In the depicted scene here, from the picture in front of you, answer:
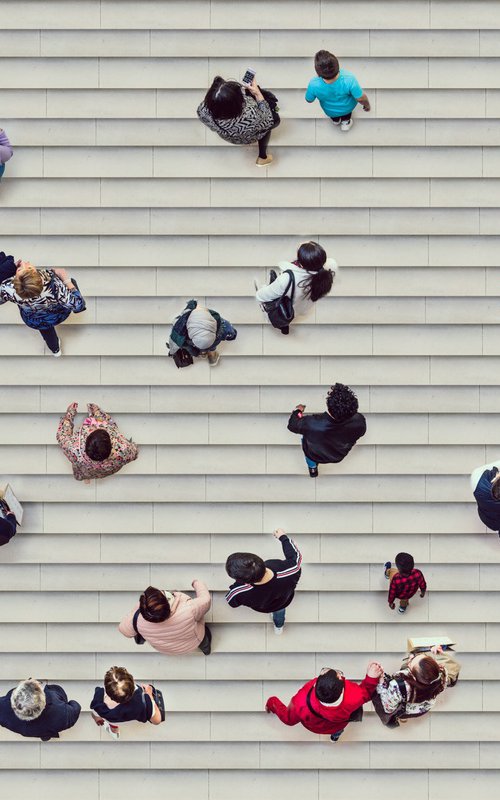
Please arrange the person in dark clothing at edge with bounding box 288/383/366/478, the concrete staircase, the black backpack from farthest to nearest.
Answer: the concrete staircase
the black backpack
the person in dark clothing at edge with bounding box 288/383/366/478

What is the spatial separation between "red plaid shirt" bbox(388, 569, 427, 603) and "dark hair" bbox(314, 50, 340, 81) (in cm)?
491

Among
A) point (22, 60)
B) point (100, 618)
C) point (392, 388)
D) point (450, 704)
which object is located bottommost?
point (450, 704)

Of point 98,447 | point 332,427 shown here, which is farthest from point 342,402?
point 98,447

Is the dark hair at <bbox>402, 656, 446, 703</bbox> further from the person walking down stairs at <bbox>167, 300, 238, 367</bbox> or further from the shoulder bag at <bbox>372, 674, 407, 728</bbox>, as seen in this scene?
the person walking down stairs at <bbox>167, 300, 238, 367</bbox>

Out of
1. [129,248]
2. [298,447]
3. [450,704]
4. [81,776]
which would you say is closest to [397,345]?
[298,447]

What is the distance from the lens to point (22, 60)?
8.80 m

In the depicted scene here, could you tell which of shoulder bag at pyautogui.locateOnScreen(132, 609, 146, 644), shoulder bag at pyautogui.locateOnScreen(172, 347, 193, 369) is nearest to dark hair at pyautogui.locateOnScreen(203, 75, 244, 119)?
shoulder bag at pyautogui.locateOnScreen(172, 347, 193, 369)

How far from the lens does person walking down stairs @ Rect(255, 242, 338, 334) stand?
759 cm

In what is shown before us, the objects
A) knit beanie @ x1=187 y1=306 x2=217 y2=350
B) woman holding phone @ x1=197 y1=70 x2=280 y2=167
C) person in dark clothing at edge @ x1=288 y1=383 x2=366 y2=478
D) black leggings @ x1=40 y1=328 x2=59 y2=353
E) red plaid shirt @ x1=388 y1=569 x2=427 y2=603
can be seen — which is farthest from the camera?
black leggings @ x1=40 y1=328 x2=59 y2=353

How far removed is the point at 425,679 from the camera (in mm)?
7633

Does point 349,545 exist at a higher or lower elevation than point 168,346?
lower

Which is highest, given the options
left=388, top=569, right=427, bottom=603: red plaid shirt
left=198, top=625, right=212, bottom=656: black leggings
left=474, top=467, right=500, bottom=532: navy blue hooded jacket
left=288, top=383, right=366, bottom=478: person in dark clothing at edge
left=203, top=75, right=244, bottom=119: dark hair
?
left=203, top=75, right=244, bottom=119: dark hair
